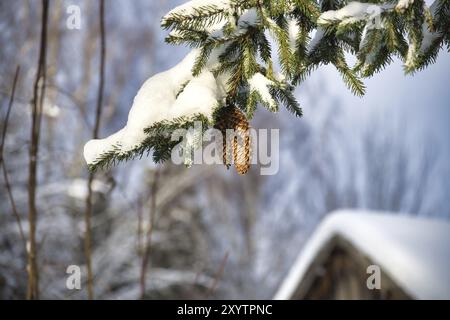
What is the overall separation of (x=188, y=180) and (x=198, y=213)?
235 cm

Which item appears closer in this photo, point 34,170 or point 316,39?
point 316,39

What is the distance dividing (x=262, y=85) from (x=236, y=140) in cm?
14

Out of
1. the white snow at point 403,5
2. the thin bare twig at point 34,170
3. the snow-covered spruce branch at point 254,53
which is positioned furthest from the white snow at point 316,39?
the thin bare twig at point 34,170

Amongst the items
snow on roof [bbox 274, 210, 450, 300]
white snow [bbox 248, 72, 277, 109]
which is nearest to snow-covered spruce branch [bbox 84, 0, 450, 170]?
white snow [bbox 248, 72, 277, 109]

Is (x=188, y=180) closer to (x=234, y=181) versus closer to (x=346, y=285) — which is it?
(x=346, y=285)

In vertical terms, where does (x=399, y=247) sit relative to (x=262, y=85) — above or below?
below

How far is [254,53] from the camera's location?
1.08m

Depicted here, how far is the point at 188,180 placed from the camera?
373 inches

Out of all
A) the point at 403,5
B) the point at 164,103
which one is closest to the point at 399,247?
the point at 403,5

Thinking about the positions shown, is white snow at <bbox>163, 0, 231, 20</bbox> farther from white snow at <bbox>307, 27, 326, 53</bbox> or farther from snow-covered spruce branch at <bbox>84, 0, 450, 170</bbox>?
white snow at <bbox>307, 27, 326, 53</bbox>

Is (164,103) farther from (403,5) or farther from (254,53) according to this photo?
(403,5)

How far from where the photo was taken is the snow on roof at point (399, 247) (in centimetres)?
316

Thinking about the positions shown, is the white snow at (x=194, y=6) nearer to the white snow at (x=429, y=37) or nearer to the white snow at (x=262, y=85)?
the white snow at (x=262, y=85)

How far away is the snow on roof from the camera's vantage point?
3158 millimetres
